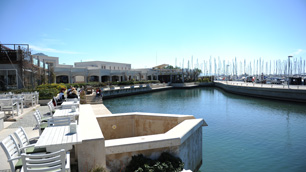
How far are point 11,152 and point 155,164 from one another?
2966 millimetres

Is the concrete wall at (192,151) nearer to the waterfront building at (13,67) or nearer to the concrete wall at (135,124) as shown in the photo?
the concrete wall at (135,124)

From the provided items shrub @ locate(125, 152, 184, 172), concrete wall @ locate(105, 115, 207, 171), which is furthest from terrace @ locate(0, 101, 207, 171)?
shrub @ locate(125, 152, 184, 172)

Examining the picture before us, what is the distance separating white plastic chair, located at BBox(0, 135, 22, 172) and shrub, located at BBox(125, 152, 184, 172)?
2.18 metres

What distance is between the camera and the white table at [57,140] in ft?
12.6

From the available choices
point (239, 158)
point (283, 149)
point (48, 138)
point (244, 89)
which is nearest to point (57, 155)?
point (48, 138)

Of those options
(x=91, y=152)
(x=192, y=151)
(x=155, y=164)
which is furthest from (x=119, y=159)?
(x=192, y=151)

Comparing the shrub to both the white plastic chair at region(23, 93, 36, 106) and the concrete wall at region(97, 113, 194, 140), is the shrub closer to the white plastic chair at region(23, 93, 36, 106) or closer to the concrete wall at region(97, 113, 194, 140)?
the concrete wall at region(97, 113, 194, 140)

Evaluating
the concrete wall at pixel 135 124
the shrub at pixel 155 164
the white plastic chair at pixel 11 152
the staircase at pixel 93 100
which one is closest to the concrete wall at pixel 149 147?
the shrub at pixel 155 164

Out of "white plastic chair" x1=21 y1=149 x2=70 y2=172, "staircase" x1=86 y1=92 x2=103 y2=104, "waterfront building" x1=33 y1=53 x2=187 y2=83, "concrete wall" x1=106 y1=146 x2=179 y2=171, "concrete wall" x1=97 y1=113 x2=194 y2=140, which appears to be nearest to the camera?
"white plastic chair" x1=21 y1=149 x2=70 y2=172

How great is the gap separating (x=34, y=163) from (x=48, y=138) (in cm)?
75

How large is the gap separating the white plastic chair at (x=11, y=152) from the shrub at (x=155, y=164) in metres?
2.18

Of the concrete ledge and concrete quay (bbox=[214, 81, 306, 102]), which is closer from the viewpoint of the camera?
the concrete ledge

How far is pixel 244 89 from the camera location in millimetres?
38000

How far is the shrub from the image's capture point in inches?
171
